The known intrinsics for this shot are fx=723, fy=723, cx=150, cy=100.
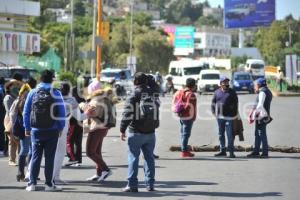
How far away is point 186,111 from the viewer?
15672 mm

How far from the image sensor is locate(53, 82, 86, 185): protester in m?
11.8

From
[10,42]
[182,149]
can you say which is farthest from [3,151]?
[10,42]

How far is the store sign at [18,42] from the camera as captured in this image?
49156 millimetres

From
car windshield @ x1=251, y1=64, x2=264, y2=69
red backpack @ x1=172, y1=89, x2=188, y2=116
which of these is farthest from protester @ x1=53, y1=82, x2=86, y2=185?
car windshield @ x1=251, y1=64, x2=264, y2=69

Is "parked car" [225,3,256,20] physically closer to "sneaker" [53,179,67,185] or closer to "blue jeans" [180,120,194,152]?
"blue jeans" [180,120,194,152]

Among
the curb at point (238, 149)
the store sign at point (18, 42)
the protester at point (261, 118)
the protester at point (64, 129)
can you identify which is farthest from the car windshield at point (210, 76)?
the protester at point (64, 129)

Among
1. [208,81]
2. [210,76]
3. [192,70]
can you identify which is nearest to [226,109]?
[208,81]

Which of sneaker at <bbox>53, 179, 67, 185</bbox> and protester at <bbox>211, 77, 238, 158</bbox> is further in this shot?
protester at <bbox>211, 77, 238, 158</bbox>

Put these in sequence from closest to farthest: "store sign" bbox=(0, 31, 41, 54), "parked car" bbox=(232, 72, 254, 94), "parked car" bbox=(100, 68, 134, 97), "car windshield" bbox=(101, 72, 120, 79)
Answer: "parked car" bbox=(100, 68, 134, 97), "car windshield" bbox=(101, 72, 120, 79), "store sign" bbox=(0, 31, 41, 54), "parked car" bbox=(232, 72, 254, 94)

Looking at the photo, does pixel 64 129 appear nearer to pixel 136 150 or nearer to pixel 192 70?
pixel 136 150

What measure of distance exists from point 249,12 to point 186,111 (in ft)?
197

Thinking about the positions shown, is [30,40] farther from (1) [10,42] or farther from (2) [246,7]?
(2) [246,7]

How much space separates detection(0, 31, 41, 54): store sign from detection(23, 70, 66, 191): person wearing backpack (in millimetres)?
38757

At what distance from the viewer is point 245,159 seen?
15391mm
